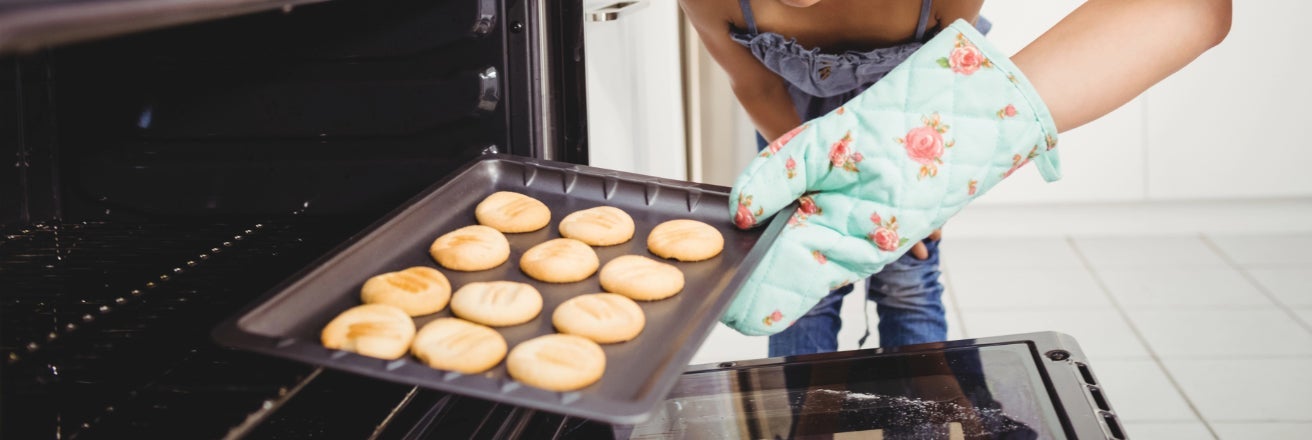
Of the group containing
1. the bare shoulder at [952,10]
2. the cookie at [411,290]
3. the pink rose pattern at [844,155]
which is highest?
the bare shoulder at [952,10]

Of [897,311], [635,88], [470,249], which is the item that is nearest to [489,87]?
[470,249]

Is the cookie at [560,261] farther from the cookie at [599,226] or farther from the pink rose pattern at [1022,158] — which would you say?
the pink rose pattern at [1022,158]

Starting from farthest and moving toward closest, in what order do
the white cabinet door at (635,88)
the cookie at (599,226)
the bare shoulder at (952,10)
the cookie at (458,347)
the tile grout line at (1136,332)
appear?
the tile grout line at (1136,332), the white cabinet door at (635,88), the bare shoulder at (952,10), the cookie at (599,226), the cookie at (458,347)

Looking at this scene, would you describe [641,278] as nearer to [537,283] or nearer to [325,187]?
[537,283]

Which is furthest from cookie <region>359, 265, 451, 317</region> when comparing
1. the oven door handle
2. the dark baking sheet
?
the oven door handle

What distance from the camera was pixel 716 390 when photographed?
93cm

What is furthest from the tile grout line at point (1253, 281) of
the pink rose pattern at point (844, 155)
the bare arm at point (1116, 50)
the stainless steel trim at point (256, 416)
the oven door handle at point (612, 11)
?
the stainless steel trim at point (256, 416)

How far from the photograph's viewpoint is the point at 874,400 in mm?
875

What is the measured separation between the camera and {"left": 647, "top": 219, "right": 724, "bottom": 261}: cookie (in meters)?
0.89

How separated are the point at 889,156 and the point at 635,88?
130cm

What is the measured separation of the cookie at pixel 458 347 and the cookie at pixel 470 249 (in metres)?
0.11

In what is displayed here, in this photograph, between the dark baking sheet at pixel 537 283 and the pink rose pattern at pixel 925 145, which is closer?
the dark baking sheet at pixel 537 283

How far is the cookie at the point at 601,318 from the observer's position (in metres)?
0.74

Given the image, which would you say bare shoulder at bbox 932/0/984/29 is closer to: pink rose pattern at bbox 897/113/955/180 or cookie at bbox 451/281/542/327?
pink rose pattern at bbox 897/113/955/180
